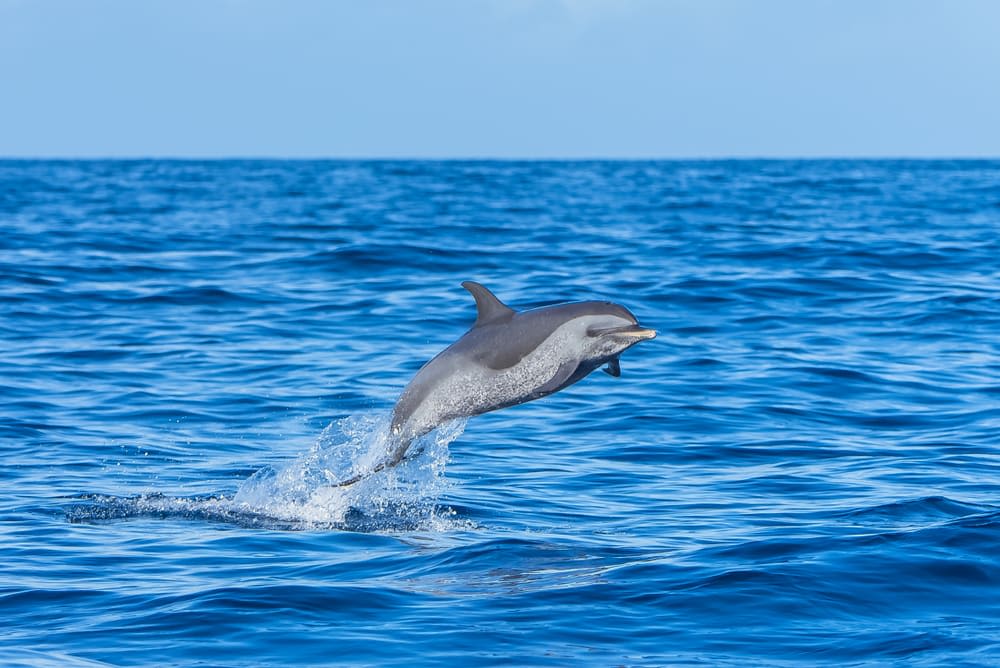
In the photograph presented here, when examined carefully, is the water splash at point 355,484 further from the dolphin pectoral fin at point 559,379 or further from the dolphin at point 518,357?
the dolphin pectoral fin at point 559,379

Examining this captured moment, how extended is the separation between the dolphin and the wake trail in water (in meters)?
0.47

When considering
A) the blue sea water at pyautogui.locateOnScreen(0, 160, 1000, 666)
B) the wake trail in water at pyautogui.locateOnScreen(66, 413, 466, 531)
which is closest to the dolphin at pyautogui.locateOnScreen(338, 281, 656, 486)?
the wake trail in water at pyautogui.locateOnScreen(66, 413, 466, 531)

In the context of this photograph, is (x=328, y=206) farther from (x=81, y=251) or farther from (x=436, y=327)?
(x=436, y=327)

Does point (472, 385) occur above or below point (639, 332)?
below

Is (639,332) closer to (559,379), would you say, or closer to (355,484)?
(559,379)

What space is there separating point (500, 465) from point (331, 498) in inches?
64.6

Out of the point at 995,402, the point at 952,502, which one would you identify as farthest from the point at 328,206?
the point at 952,502

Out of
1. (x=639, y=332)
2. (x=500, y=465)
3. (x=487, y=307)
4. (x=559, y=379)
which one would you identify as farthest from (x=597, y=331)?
(x=500, y=465)

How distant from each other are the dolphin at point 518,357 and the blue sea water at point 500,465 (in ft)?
2.86

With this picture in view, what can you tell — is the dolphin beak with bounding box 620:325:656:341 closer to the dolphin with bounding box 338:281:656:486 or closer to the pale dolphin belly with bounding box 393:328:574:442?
the dolphin with bounding box 338:281:656:486

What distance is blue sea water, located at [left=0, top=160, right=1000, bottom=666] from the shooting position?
21.0 ft

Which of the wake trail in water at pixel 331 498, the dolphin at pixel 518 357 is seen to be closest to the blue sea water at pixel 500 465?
the wake trail in water at pixel 331 498

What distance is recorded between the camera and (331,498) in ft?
29.9

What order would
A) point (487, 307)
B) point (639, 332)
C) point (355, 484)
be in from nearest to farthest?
point (639, 332) < point (487, 307) < point (355, 484)
